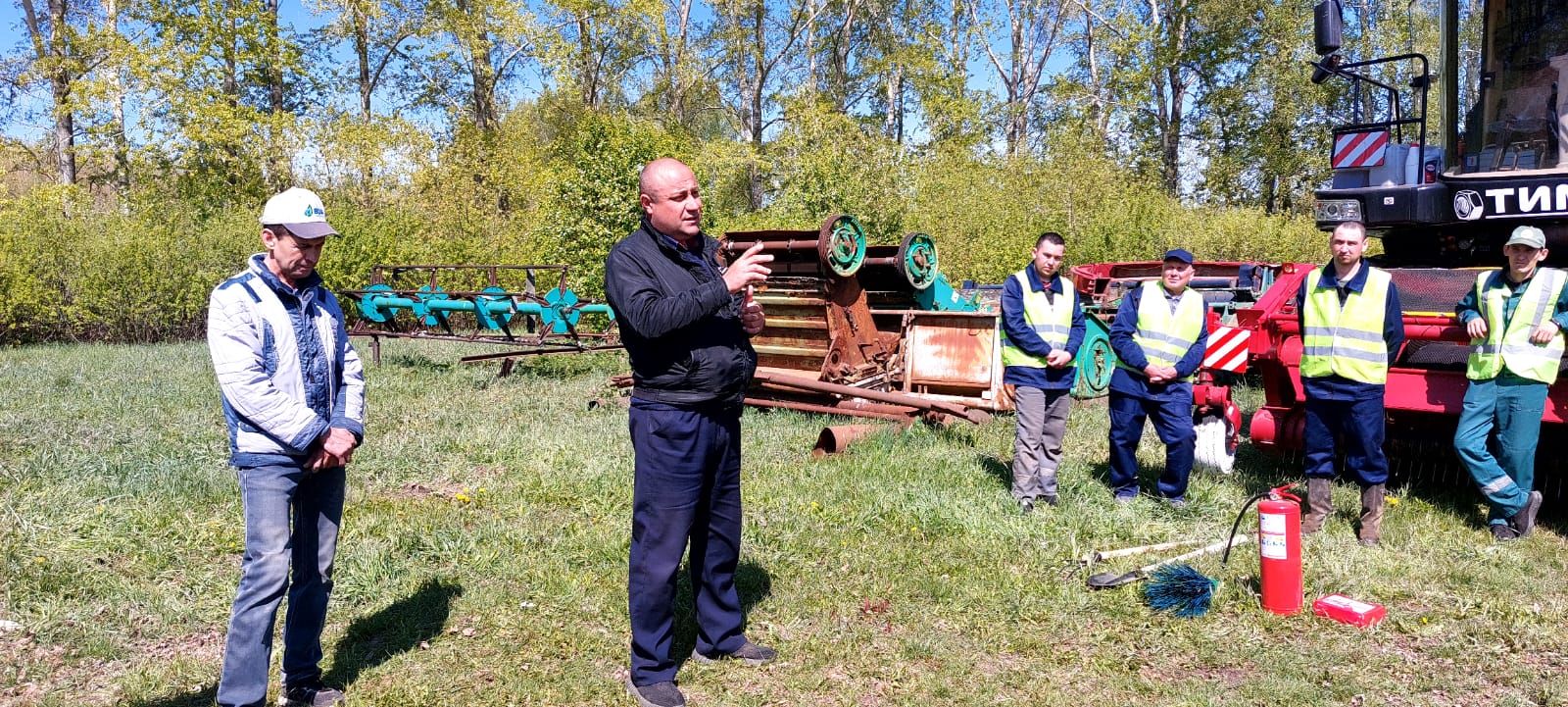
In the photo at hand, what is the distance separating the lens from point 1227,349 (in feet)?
20.7

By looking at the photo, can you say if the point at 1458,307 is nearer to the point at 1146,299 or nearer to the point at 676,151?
the point at 1146,299

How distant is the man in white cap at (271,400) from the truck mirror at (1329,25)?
5624 millimetres

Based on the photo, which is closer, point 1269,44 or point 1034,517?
point 1034,517

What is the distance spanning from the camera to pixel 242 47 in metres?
25.5

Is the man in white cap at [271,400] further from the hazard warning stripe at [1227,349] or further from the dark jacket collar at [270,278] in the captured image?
the hazard warning stripe at [1227,349]

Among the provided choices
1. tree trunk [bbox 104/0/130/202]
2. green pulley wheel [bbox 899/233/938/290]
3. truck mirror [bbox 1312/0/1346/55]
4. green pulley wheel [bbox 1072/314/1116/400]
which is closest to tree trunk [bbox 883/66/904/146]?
tree trunk [bbox 104/0/130/202]

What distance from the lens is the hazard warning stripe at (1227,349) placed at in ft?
20.6

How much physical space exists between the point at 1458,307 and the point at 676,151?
61.6 feet

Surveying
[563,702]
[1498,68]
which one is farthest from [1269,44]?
[563,702]

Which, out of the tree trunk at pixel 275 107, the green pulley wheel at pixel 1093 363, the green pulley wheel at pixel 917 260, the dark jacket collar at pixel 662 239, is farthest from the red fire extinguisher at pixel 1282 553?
the tree trunk at pixel 275 107

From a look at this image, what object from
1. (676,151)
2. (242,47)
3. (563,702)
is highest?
(242,47)

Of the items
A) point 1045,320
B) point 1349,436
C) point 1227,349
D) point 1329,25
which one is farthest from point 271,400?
point 1329,25

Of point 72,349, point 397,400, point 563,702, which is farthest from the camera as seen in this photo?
point 72,349

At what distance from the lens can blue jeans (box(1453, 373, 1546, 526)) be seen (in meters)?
5.09
